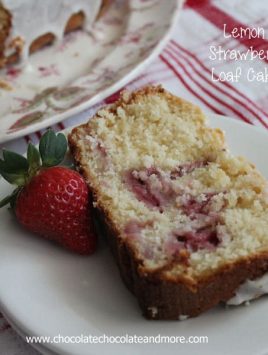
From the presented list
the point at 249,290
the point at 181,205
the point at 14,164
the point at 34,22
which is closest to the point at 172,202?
the point at 181,205

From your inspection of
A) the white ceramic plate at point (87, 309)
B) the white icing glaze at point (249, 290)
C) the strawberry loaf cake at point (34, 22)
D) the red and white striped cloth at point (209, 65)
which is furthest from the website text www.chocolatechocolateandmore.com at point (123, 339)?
the strawberry loaf cake at point (34, 22)

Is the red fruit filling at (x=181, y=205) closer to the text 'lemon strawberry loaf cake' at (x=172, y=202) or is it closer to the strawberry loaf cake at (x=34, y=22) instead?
the text 'lemon strawberry loaf cake' at (x=172, y=202)

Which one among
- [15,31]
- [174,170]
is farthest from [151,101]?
[15,31]

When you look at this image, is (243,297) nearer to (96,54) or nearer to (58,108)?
(58,108)

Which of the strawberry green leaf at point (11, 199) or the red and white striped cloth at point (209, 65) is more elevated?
the strawberry green leaf at point (11, 199)

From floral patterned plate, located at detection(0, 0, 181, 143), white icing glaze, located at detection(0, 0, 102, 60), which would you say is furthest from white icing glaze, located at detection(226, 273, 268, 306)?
white icing glaze, located at detection(0, 0, 102, 60)

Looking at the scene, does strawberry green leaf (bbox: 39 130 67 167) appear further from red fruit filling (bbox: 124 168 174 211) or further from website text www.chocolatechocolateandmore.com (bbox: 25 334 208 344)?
website text www.chocolatechocolateandmore.com (bbox: 25 334 208 344)
